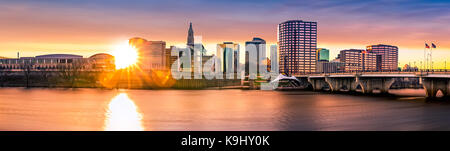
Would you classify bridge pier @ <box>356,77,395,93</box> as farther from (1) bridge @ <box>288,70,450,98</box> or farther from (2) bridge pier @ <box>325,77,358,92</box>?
(2) bridge pier @ <box>325,77,358,92</box>

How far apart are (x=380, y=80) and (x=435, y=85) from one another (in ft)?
92.8

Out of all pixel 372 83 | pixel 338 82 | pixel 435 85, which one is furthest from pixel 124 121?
pixel 338 82

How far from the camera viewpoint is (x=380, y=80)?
125500 mm

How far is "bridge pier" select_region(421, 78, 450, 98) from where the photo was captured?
311 ft

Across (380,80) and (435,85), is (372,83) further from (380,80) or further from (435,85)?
(435,85)

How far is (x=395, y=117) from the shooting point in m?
60.3

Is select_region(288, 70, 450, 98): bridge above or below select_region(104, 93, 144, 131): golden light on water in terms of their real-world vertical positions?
Result: above

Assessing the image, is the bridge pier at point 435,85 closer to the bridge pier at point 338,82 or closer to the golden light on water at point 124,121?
the bridge pier at point 338,82

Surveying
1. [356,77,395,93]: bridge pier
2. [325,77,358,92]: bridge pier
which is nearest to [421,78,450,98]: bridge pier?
[356,77,395,93]: bridge pier

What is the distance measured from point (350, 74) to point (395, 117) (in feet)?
230

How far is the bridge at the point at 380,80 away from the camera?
92275mm
